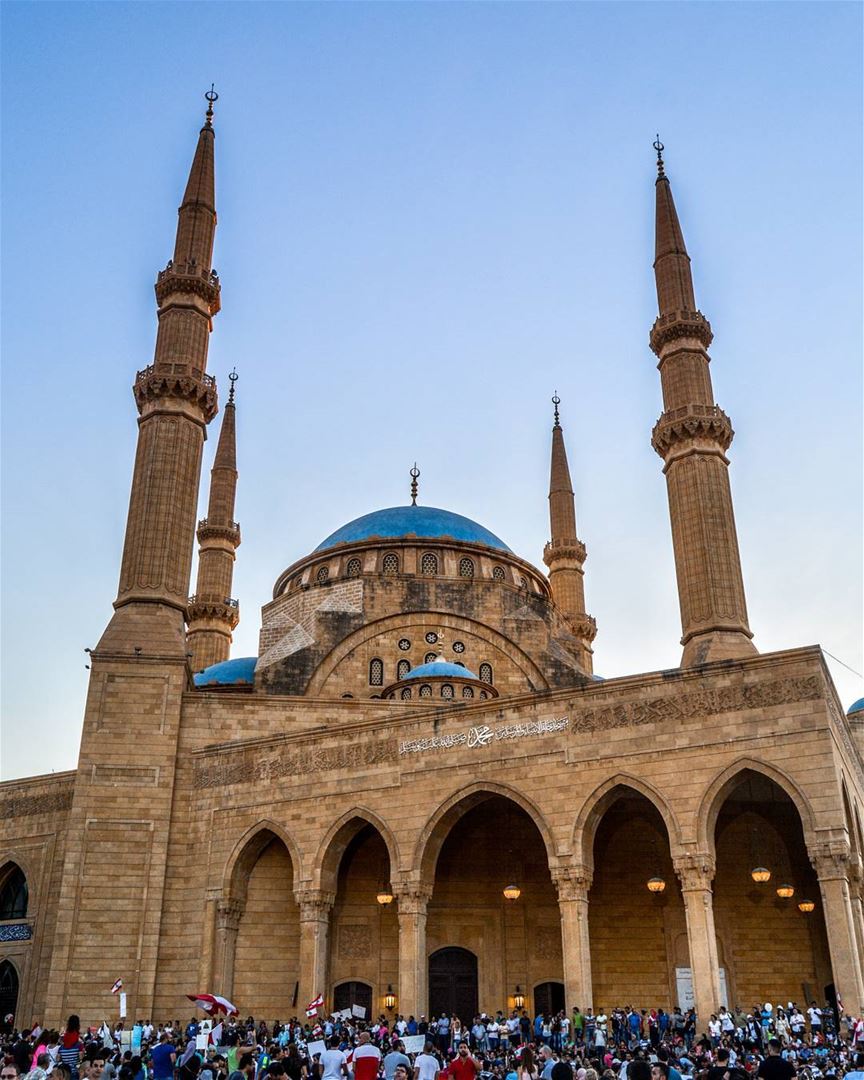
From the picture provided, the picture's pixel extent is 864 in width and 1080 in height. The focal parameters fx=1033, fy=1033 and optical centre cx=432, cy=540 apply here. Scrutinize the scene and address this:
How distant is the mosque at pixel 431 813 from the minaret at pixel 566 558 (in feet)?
34.3

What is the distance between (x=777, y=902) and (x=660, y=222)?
17225mm

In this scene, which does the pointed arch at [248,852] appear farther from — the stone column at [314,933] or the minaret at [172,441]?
the minaret at [172,441]

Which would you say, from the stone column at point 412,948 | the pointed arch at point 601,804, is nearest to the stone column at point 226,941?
the stone column at point 412,948

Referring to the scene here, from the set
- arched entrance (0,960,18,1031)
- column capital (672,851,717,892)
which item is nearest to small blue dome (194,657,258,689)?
arched entrance (0,960,18,1031)

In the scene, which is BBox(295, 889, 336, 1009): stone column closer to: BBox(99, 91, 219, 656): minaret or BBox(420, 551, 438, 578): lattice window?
BBox(99, 91, 219, 656): minaret

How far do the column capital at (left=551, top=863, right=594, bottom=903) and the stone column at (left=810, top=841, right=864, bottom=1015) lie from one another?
3.80 m

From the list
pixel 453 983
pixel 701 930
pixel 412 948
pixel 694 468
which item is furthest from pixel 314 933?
pixel 694 468

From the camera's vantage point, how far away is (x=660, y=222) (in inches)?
1082

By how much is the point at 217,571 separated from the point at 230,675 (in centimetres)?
889

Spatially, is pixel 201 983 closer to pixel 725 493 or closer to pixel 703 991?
pixel 703 991

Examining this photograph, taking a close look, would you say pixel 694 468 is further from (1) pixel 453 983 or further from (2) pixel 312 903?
(2) pixel 312 903

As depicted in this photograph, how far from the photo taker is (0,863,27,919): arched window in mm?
25047

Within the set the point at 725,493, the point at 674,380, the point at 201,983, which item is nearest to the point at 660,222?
the point at 674,380

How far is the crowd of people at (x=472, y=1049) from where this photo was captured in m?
8.54
